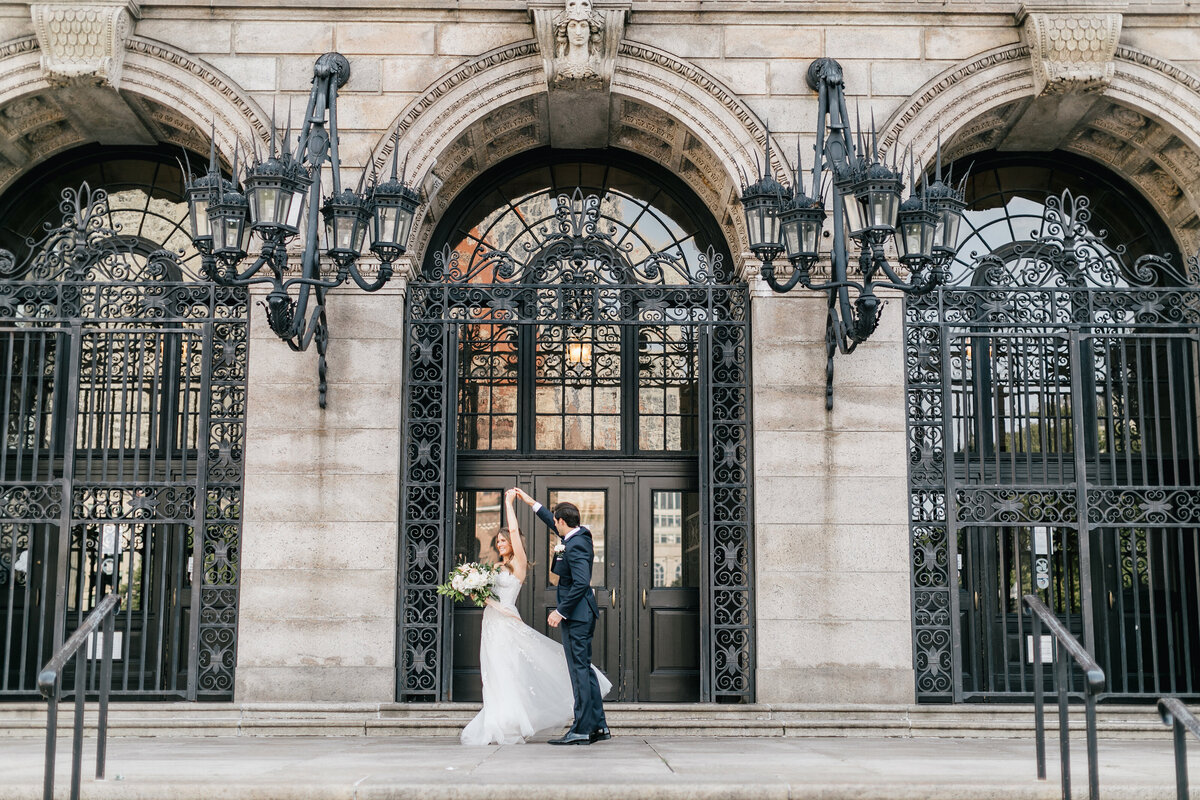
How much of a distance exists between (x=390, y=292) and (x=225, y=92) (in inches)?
94.2

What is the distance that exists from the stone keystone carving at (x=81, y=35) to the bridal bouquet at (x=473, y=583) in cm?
556

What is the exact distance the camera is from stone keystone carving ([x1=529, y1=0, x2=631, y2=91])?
10891mm

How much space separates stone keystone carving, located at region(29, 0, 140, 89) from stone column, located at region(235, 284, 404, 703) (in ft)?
8.86

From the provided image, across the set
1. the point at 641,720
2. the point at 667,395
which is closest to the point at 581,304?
the point at 667,395

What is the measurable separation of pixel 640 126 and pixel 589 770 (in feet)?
21.3

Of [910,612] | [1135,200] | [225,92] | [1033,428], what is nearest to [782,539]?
[910,612]

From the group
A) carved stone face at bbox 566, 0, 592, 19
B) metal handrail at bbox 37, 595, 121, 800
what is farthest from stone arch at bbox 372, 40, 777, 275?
metal handrail at bbox 37, 595, 121, 800

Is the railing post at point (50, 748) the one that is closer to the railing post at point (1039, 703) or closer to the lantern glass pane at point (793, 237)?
the railing post at point (1039, 703)

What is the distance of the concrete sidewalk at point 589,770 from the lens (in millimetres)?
6902

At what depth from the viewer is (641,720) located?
10305mm

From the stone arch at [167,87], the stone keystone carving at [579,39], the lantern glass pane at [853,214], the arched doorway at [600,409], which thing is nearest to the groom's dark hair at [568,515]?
the arched doorway at [600,409]

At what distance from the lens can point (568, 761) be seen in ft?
26.5

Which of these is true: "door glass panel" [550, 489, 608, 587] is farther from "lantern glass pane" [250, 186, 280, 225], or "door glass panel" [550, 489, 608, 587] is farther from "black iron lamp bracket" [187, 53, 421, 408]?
"lantern glass pane" [250, 186, 280, 225]

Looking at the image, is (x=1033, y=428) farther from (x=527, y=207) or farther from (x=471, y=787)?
(x=471, y=787)
